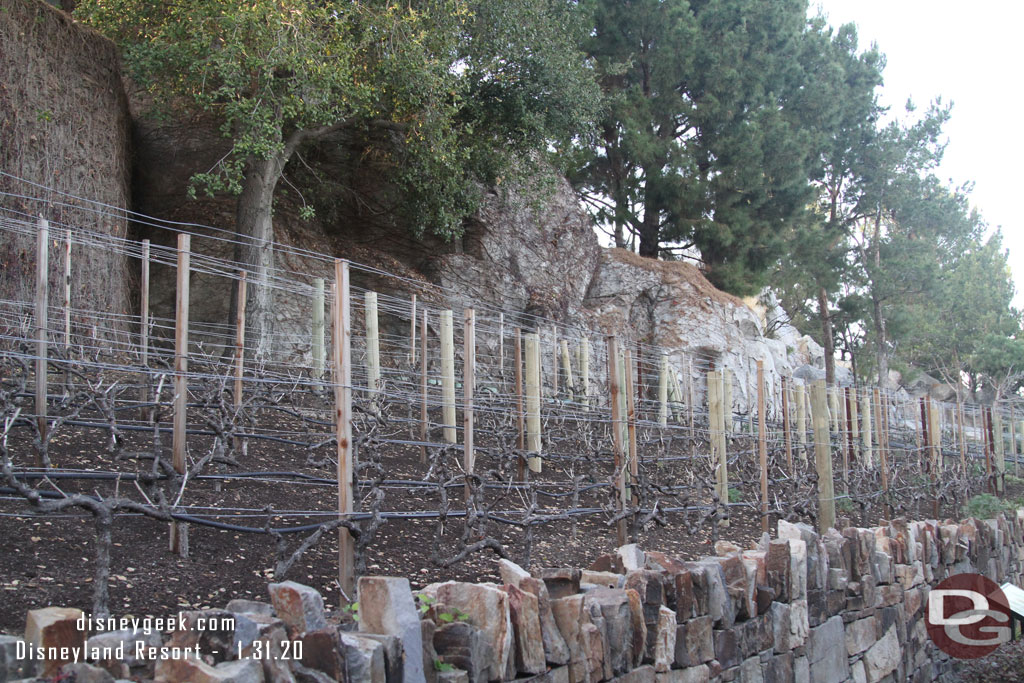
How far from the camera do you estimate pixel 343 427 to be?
13.9 ft

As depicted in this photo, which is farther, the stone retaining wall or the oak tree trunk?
the oak tree trunk

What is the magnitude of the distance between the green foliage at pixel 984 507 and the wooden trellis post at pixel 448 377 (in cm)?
774

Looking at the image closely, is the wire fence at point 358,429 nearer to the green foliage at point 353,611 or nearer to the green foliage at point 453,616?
the green foliage at point 353,611

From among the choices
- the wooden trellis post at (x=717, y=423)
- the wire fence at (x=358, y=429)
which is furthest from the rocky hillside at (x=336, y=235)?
the wooden trellis post at (x=717, y=423)

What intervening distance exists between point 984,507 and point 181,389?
36.1 ft

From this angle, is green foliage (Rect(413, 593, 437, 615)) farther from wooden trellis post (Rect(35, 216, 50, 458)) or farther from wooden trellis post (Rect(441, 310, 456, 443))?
wooden trellis post (Rect(441, 310, 456, 443))

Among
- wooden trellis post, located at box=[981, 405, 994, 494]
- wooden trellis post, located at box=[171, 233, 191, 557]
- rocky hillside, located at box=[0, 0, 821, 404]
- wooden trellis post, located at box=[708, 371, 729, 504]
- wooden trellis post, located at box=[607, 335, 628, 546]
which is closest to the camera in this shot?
wooden trellis post, located at box=[171, 233, 191, 557]

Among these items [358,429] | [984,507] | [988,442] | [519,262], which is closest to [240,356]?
[358,429]

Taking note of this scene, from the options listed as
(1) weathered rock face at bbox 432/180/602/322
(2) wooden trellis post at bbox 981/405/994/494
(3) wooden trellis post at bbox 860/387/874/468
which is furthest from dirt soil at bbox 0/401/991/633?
(2) wooden trellis post at bbox 981/405/994/494

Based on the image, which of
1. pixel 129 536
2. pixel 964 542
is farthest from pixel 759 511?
pixel 129 536

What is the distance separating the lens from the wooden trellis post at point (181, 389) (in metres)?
4.33

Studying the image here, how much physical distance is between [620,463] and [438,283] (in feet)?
23.5

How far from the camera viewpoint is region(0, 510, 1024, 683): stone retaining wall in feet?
7.86
